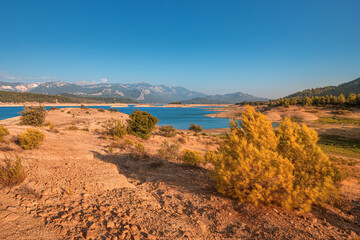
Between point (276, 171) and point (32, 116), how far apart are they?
2767 centimetres

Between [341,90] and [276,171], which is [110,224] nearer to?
[276,171]

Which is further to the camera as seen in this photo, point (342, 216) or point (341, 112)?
point (341, 112)

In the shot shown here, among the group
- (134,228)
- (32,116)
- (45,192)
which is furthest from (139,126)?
(134,228)

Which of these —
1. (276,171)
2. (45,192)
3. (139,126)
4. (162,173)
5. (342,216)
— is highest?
(276,171)

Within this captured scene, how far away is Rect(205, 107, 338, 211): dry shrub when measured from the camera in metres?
5.44

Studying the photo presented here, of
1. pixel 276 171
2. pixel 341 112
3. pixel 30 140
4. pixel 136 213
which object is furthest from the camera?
pixel 341 112

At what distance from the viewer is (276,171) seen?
5613mm

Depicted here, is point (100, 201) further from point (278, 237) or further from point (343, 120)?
point (343, 120)

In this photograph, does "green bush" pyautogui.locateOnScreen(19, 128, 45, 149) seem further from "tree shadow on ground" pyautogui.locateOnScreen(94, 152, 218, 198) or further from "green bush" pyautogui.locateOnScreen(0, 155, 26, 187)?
"green bush" pyautogui.locateOnScreen(0, 155, 26, 187)

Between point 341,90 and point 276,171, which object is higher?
point 341,90

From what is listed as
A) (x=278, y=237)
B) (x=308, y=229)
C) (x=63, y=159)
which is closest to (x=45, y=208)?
(x=63, y=159)

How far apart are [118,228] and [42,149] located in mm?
9005

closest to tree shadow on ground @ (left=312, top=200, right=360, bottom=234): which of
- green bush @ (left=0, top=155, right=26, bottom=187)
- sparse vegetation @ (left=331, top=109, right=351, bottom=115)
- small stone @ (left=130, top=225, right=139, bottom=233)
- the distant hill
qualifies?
small stone @ (left=130, top=225, right=139, bottom=233)

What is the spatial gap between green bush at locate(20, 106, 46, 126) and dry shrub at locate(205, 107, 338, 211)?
82.6 feet
